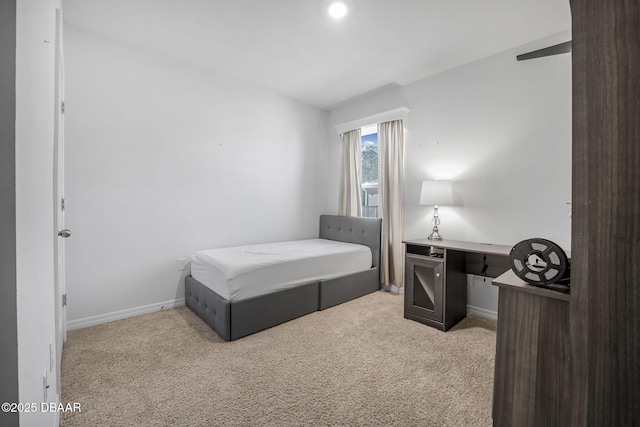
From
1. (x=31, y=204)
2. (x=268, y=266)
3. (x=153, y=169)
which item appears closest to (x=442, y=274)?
(x=268, y=266)

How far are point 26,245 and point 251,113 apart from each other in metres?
3.16

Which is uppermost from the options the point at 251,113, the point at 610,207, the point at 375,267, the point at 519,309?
the point at 251,113

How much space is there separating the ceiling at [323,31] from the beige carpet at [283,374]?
2663 mm

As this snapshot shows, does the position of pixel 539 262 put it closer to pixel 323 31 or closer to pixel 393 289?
pixel 323 31

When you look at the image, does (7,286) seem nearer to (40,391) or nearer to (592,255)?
(40,391)

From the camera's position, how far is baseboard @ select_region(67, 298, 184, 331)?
2.39 metres

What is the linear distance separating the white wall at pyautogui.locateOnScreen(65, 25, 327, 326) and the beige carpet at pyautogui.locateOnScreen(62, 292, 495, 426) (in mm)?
538

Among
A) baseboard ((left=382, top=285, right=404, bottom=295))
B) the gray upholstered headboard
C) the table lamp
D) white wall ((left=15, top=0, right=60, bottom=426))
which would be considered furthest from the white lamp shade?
white wall ((left=15, top=0, right=60, bottom=426))

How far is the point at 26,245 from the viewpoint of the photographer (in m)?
0.69

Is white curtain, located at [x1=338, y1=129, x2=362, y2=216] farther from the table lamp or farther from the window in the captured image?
the table lamp

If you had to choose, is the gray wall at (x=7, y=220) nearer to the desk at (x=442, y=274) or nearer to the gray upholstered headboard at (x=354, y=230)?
the desk at (x=442, y=274)

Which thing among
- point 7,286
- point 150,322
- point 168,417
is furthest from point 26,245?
point 150,322

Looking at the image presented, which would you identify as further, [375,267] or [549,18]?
[375,267]

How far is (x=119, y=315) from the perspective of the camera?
2.59 meters
